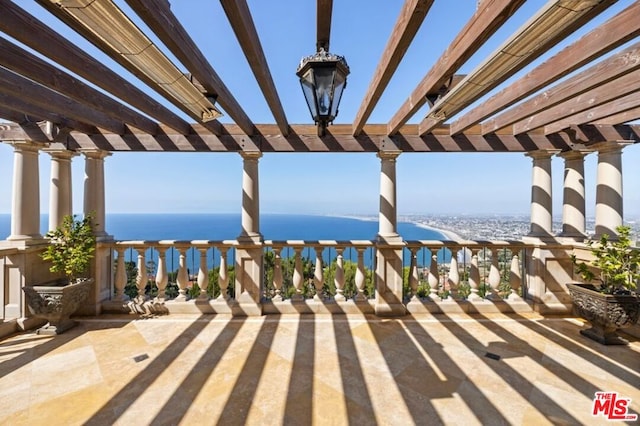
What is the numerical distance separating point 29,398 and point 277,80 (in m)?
3.01

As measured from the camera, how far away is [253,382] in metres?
2.03

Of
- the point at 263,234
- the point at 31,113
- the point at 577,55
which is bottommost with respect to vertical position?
the point at 263,234

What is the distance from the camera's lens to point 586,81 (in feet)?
6.75

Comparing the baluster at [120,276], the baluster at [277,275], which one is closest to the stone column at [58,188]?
the baluster at [120,276]

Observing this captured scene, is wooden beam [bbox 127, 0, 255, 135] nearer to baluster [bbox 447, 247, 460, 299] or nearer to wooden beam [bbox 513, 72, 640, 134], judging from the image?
wooden beam [bbox 513, 72, 640, 134]

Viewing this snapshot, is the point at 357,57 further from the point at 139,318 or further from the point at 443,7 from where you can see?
the point at 139,318

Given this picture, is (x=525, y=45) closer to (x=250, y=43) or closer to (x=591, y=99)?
(x=591, y=99)

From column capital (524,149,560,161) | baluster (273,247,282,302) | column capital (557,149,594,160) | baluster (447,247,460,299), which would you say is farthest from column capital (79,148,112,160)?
column capital (557,149,594,160)

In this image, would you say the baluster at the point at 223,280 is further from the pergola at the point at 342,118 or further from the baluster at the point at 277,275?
the pergola at the point at 342,118

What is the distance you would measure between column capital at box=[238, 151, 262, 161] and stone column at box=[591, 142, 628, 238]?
13.6 ft

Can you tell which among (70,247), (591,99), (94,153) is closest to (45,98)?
(94,153)

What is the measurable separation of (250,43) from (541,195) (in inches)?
155

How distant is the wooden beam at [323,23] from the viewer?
1.34 metres

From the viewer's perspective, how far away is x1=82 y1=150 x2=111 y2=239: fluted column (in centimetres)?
341
